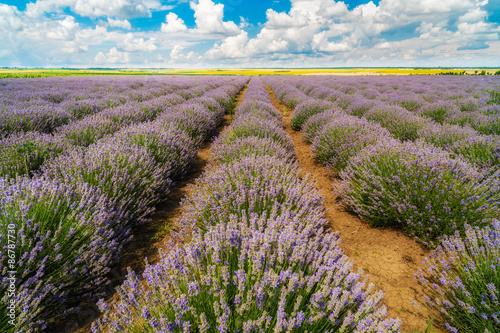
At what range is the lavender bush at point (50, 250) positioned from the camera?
5.27 ft

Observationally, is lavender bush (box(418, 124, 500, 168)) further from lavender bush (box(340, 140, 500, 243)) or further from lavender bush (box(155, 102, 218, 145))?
lavender bush (box(155, 102, 218, 145))

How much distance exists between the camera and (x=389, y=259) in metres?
2.65

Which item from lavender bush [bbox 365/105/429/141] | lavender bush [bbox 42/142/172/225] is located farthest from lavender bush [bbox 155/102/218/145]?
lavender bush [bbox 365/105/429/141]

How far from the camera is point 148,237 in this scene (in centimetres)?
301

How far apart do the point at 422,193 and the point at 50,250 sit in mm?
3910

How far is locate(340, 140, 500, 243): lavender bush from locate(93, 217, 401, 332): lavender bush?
1.82 meters

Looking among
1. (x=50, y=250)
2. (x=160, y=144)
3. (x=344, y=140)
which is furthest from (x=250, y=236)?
(x=344, y=140)

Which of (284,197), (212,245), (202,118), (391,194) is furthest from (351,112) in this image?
(212,245)

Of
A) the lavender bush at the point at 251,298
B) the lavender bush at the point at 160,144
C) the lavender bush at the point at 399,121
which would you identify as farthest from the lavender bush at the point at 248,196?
the lavender bush at the point at 399,121

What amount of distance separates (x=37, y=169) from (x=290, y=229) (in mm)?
4049

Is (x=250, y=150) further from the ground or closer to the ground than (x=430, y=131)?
closer to the ground

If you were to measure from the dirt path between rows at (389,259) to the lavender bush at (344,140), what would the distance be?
1.14m

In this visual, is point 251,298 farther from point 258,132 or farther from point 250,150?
point 258,132

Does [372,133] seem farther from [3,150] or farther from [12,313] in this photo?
[3,150]
